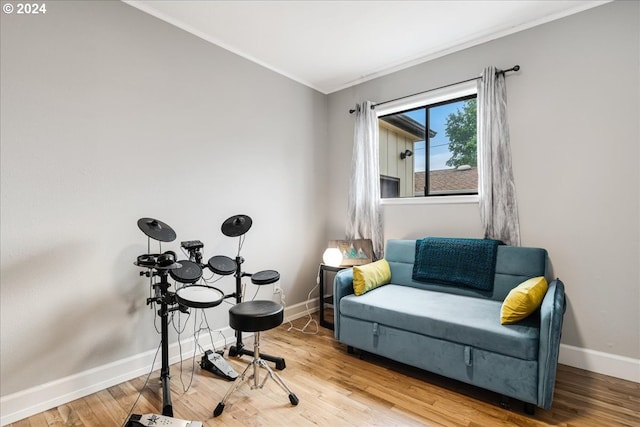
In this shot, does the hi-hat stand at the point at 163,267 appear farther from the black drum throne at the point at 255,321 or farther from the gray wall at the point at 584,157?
the gray wall at the point at 584,157

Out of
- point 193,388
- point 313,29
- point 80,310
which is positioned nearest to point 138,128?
point 80,310

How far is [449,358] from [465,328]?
25 cm

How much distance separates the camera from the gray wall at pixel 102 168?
6.03 ft

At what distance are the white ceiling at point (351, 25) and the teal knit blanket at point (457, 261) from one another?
6.03ft

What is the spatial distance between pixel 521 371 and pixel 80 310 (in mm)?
2814

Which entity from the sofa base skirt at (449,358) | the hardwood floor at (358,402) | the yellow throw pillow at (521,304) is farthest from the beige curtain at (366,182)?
the yellow throw pillow at (521,304)

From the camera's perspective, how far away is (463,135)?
3131 mm

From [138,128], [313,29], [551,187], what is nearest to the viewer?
[138,128]

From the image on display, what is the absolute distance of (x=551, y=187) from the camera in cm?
247

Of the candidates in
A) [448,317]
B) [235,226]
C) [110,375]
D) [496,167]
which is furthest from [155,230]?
[496,167]

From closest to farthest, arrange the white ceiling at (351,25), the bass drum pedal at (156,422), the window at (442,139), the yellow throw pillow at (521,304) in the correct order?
1. the bass drum pedal at (156,422)
2. the yellow throw pillow at (521,304)
3. the white ceiling at (351,25)
4. the window at (442,139)

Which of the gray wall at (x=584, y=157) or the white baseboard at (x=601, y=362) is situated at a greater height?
the gray wall at (x=584, y=157)

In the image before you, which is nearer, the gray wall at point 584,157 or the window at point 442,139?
the gray wall at point 584,157

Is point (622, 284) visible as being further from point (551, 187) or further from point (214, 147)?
point (214, 147)
